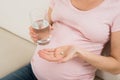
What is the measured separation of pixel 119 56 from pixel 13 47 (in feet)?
3.19

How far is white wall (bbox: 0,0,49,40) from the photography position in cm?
174

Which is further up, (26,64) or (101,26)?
(101,26)

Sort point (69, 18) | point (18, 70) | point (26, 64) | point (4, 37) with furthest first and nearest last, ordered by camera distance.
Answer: point (4, 37)
point (26, 64)
point (18, 70)
point (69, 18)

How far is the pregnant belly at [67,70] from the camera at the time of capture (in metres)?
1.24

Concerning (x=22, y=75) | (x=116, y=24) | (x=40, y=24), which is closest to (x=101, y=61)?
(x=116, y=24)

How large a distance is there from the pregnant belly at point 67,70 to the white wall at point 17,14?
0.50m

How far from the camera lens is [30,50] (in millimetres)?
1838

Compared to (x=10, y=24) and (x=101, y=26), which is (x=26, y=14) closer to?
(x=10, y=24)

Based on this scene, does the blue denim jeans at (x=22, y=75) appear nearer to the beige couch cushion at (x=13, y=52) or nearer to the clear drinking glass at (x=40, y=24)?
the beige couch cushion at (x=13, y=52)

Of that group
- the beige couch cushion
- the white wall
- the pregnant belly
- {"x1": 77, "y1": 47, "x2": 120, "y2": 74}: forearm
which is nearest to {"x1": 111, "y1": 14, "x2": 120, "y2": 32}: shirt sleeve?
{"x1": 77, "y1": 47, "x2": 120, "y2": 74}: forearm

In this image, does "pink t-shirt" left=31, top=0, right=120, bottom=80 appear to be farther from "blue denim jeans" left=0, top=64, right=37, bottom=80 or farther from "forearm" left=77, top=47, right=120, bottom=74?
"blue denim jeans" left=0, top=64, right=37, bottom=80

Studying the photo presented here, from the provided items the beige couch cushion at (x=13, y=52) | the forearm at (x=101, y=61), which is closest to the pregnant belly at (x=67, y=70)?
the forearm at (x=101, y=61)

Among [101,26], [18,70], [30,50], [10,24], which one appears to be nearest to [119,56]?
[101,26]

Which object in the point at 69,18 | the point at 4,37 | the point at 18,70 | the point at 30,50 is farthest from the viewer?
the point at 4,37
